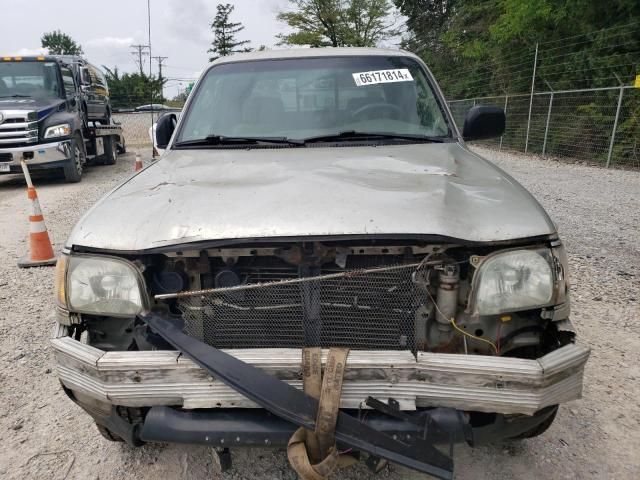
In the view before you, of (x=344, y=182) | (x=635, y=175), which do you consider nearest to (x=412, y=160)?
(x=344, y=182)

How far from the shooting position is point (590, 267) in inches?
185

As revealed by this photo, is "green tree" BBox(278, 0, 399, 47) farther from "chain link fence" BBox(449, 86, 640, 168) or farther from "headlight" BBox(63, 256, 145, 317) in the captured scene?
→ "headlight" BBox(63, 256, 145, 317)

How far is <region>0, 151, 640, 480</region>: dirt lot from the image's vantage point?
88.4 inches

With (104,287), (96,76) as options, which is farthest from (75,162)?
(104,287)

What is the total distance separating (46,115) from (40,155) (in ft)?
2.79

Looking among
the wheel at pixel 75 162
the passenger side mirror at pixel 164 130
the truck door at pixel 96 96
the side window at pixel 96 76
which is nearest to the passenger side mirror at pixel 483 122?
the passenger side mirror at pixel 164 130

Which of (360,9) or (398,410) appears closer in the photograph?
(398,410)

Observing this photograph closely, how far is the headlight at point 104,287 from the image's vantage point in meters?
1.86

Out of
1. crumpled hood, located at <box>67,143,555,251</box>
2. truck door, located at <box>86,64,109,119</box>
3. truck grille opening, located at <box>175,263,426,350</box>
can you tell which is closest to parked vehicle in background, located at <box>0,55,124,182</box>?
truck door, located at <box>86,64,109,119</box>

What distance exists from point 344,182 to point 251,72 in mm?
1611

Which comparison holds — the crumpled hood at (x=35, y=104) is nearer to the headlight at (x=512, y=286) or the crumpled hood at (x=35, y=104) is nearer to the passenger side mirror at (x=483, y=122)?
the passenger side mirror at (x=483, y=122)

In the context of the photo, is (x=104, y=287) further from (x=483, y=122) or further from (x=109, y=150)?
(x=109, y=150)

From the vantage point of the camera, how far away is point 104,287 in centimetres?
188

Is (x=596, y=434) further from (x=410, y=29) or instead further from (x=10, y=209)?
(x=410, y=29)
